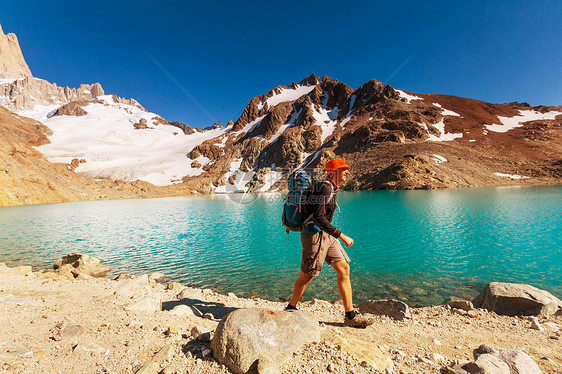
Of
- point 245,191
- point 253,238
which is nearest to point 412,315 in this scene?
point 253,238

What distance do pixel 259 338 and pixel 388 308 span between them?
3.78m

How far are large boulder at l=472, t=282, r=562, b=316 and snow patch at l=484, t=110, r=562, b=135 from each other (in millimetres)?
131028

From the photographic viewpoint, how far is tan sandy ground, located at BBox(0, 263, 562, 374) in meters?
3.19

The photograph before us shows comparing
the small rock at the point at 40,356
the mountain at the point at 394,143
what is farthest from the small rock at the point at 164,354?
the mountain at the point at 394,143

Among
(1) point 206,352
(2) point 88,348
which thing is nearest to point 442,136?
(1) point 206,352

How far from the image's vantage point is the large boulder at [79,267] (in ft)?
35.7

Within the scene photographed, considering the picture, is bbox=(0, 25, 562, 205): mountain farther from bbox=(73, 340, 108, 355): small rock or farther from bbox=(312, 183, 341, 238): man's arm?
bbox=(73, 340, 108, 355): small rock

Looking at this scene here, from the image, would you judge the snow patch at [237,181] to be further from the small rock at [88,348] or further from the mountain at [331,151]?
the small rock at [88,348]

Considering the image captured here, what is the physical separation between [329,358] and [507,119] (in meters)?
164

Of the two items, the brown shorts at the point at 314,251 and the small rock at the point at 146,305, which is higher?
the brown shorts at the point at 314,251

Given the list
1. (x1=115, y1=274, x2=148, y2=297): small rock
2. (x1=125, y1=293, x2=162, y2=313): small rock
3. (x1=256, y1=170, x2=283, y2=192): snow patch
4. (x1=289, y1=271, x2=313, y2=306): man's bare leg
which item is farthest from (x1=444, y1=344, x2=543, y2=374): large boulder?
(x1=256, y1=170, x2=283, y2=192): snow patch

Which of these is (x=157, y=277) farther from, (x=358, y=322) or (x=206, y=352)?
(x=358, y=322)

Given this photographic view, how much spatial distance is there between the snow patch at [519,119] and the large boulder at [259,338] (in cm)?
13604

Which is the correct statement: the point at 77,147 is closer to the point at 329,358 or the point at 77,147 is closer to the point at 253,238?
the point at 253,238
